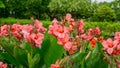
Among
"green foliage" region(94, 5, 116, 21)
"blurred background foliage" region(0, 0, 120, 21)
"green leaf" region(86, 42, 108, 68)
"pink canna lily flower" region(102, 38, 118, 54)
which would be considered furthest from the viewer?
"blurred background foliage" region(0, 0, 120, 21)

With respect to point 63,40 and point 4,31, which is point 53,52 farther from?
point 4,31

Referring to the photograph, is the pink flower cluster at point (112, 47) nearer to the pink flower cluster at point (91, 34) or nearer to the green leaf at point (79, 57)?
the green leaf at point (79, 57)

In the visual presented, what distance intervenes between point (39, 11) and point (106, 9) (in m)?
6.16

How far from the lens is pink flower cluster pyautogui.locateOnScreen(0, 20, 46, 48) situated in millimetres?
2477

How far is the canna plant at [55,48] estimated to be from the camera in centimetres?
233

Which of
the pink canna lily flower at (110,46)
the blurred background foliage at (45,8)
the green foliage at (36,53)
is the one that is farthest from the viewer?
the blurred background foliage at (45,8)

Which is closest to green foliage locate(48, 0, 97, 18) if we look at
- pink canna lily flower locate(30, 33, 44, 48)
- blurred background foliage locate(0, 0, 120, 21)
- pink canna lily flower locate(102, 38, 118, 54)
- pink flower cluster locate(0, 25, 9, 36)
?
blurred background foliage locate(0, 0, 120, 21)

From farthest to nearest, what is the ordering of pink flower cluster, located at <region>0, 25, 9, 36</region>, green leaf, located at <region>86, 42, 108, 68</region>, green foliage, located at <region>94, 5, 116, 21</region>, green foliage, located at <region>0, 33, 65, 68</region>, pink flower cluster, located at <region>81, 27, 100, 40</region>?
green foliage, located at <region>94, 5, 116, 21</region>, pink flower cluster, located at <region>0, 25, 9, 36</region>, pink flower cluster, located at <region>81, 27, 100, 40</region>, green foliage, located at <region>0, 33, 65, 68</region>, green leaf, located at <region>86, 42, 108, 68</region>

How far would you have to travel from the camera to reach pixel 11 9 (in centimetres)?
2867

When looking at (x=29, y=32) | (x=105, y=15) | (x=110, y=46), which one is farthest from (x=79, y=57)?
(x=105, y=15)

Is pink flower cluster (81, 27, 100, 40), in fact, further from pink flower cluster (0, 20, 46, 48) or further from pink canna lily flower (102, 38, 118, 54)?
pink canna lily flower (102, 38, 118, 54)

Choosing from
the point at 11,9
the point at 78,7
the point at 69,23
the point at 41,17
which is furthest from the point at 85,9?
the point at 69,23

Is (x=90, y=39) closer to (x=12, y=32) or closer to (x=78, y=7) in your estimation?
(x=12, y=32)

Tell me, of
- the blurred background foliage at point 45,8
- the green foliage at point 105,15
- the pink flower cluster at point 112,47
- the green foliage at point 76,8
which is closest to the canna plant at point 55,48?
the pink flower cluster at point 112,47
